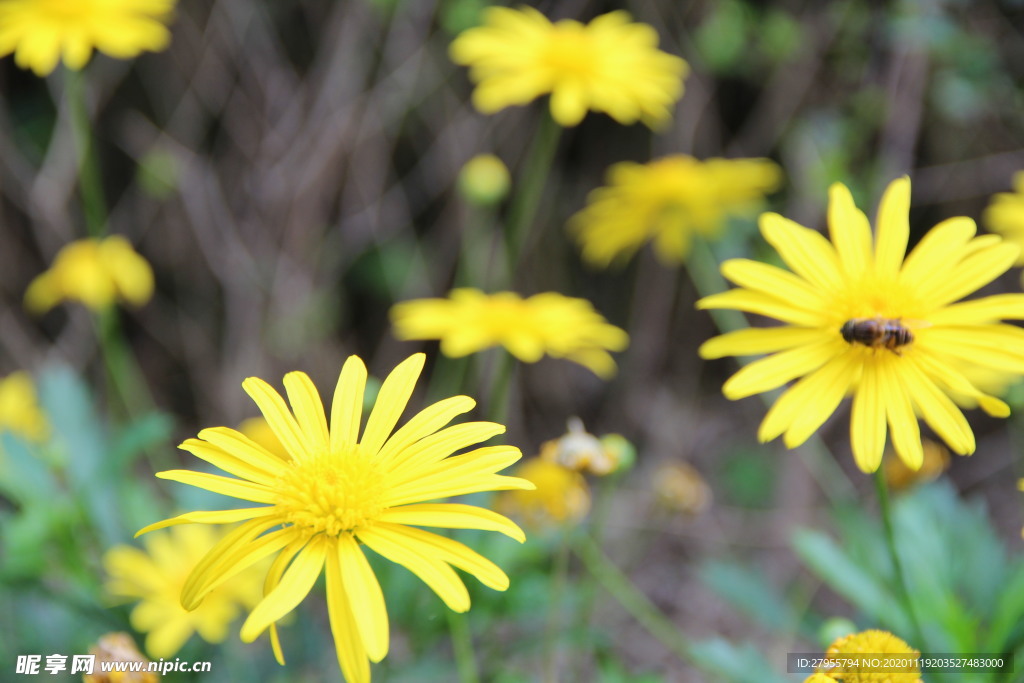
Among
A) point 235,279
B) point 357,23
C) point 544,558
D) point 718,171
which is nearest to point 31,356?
point 235,279

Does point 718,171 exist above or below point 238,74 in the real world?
below

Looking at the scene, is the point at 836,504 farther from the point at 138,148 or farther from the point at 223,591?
the point at 138,148

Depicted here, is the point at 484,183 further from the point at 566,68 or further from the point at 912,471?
the point at 912,471

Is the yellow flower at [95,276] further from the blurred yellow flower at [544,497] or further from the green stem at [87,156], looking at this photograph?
the blurred yellow flower at [544,497]

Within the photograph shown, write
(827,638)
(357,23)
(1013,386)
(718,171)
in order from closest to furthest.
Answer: (827,638), (1013,386), (718,171), (357,23)

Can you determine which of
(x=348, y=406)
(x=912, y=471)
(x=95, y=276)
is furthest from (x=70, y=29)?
(x=912, y=471)

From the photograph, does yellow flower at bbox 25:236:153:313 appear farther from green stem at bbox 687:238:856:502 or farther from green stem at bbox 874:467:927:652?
green stem at bbox 874:467:927:652
